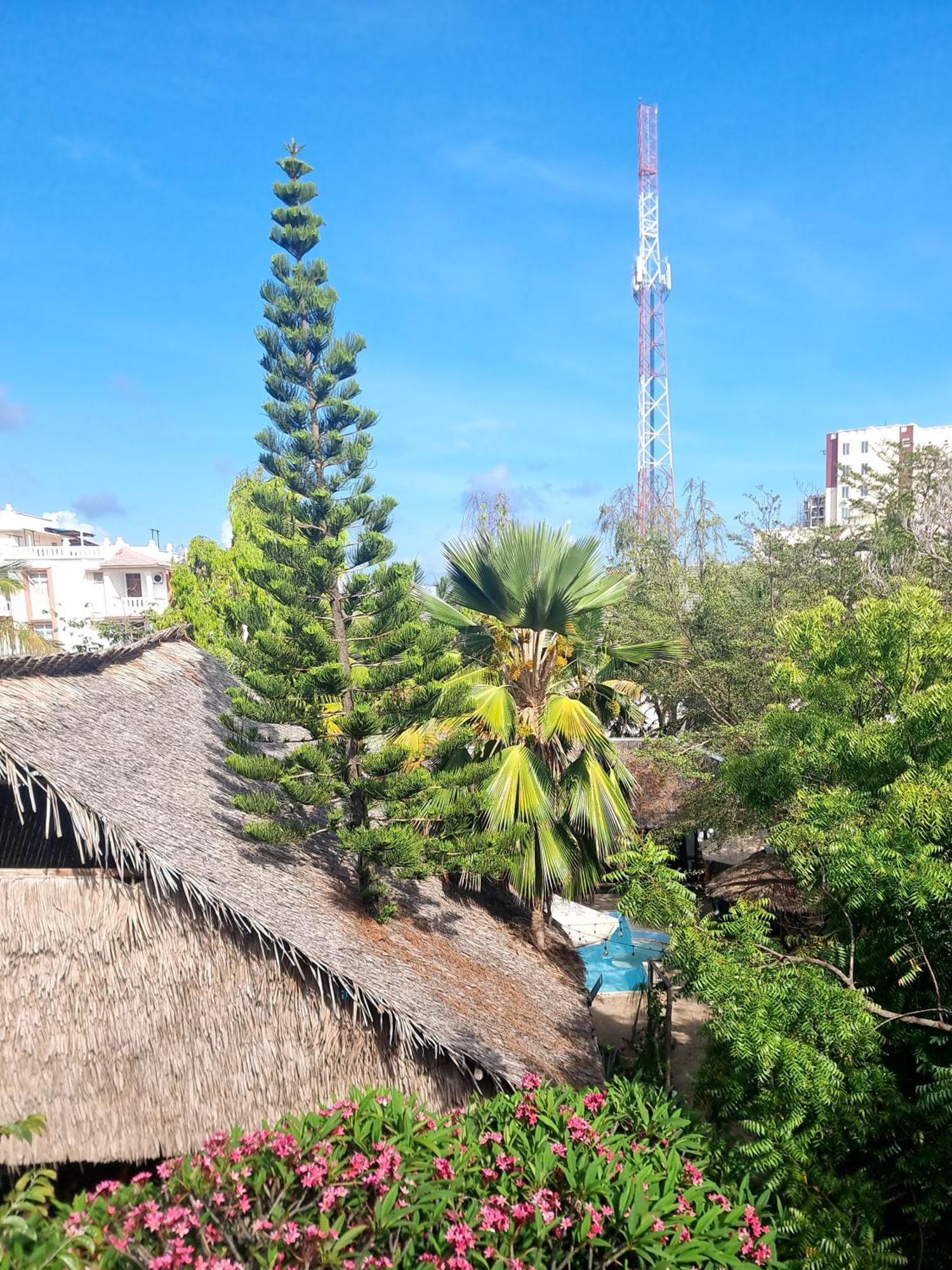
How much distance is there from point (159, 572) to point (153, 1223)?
34.5 m

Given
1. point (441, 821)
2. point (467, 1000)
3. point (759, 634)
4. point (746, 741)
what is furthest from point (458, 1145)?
point (759, 634)

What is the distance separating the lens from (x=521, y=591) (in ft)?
22.4

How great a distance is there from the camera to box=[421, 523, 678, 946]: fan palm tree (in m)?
6.76

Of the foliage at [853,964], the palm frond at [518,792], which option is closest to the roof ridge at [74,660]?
the palm frond at [518,792]

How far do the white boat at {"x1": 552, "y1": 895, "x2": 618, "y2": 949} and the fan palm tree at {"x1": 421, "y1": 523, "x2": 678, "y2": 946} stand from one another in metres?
2.55

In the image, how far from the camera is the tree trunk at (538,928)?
25.4 ft

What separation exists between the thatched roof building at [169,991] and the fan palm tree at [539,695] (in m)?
1.59

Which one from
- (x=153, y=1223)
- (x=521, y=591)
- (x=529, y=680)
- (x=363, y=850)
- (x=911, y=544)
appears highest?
(x=911, y=544)

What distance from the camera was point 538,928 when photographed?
7797mm

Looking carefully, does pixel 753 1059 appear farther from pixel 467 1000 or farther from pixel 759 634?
pixel 759 634

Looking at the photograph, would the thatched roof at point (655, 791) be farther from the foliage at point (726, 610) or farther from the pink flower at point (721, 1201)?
the pink flower at point (721, 1201)

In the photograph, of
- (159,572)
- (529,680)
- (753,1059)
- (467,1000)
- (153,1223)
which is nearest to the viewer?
(153,1223)

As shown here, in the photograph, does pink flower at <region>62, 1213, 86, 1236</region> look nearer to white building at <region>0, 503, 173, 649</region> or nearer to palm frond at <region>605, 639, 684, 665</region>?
palm frond at <region>605, 639, 684, 665</region>

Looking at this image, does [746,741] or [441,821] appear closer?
[441,821]
